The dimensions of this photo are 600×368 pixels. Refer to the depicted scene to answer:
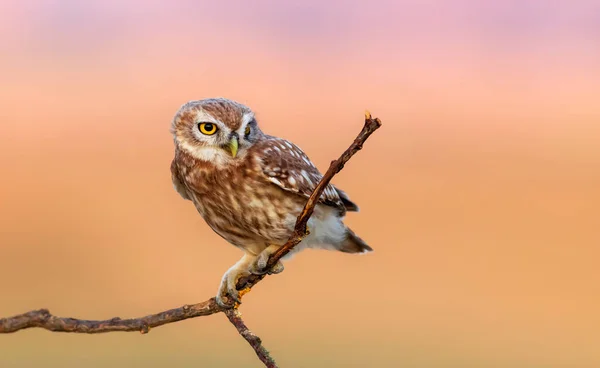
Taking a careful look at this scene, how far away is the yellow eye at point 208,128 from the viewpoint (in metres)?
2.74

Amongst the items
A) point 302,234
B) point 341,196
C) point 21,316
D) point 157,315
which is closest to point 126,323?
point 157,315

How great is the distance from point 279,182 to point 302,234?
3.30 ft

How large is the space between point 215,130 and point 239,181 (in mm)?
254

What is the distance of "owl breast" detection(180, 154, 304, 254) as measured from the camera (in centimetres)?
287

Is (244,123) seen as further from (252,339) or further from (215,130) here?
(252,339)

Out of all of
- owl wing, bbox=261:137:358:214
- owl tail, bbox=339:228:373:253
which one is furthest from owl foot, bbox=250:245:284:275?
owl tail, bbox=339:228:373:253

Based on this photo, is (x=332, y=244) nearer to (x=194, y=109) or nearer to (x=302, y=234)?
(x=194, y=109)

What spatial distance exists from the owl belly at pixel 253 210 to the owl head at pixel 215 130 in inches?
5.7

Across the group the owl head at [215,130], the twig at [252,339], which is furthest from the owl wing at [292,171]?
the twig at [252,339]

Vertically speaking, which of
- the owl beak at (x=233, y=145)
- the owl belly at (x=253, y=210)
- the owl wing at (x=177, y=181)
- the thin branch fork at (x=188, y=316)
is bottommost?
the thin branch fork at (x=188, y=316)

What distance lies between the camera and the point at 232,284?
275 cm

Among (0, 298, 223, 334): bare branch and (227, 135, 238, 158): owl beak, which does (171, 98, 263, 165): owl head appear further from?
(0, 298, 223, 334): bare branch

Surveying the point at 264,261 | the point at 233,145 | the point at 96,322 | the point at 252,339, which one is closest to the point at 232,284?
the point at 264,261

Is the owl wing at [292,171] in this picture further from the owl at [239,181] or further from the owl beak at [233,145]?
the owl beak at [233,145]
